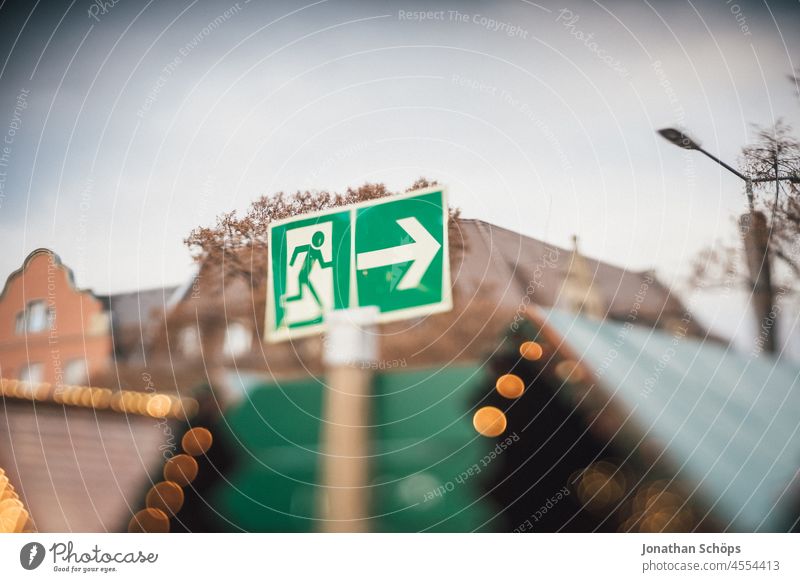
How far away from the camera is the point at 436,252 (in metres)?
2.02

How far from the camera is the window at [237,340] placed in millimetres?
2055

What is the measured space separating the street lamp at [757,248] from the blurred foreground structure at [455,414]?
0.11 m

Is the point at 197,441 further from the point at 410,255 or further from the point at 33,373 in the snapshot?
the point at 410,255

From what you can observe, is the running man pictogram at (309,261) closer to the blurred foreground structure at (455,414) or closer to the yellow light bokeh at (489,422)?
the blurred foreground structure at (455,414)

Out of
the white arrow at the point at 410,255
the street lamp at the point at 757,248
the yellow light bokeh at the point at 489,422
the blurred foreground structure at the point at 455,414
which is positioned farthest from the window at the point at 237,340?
the street lamp at the point at 757,248

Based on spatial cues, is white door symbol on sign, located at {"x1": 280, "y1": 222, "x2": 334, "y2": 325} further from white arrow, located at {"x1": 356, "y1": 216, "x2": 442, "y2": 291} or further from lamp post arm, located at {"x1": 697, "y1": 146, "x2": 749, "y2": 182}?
lamp post arm, located at {"x1": 697, "y1": 146, "x2": 749, "y2": 182}

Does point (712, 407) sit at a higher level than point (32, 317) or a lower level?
lower

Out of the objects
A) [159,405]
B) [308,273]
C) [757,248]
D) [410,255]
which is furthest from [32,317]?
[757,248]

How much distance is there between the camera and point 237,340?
2.06m

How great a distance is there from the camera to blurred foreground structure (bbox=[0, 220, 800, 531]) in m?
1.96

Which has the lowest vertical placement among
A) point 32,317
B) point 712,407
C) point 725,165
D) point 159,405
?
point 712,407

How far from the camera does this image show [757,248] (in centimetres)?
204

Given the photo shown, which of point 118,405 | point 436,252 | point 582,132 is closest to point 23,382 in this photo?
point 118,405

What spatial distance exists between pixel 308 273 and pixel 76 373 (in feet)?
2.21
